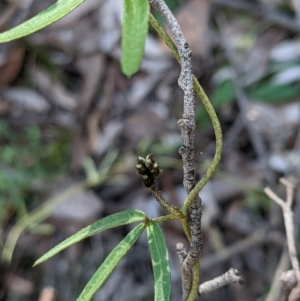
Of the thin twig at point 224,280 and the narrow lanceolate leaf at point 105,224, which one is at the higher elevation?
the narrow lanceolate leaf at point 105,224

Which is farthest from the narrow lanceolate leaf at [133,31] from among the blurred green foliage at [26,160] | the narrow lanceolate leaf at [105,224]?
the blurred green foliage at [26,160]

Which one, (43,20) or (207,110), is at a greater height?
(43,20)

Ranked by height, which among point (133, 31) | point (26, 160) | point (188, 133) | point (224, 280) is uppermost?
point (26, 160)

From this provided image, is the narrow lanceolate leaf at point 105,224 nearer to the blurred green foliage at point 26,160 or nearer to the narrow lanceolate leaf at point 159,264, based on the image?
the narrow lanceolate leaf at point 159,264

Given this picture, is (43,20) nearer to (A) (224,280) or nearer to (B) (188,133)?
(B) (188,133)

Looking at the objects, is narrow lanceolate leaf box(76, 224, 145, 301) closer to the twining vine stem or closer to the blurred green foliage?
the twining vine stem

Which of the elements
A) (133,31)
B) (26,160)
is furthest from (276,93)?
(133,31)
